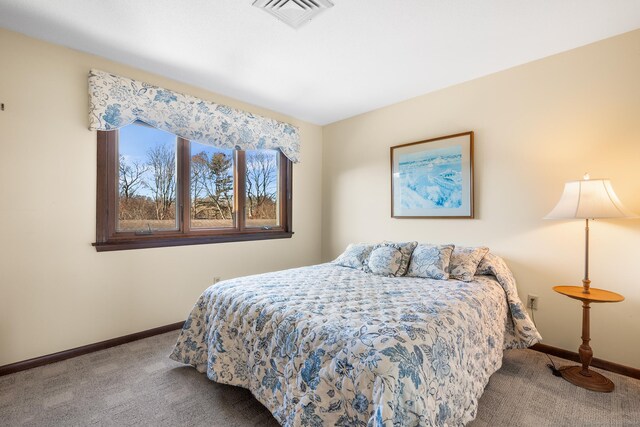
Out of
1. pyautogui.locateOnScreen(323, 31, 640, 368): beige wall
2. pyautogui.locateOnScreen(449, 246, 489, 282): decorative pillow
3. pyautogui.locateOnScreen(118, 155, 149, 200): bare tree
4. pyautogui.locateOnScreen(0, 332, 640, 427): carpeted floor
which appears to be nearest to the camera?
pyautogui.locateOnScreen(0, 332, 640, 427): carpeted floor

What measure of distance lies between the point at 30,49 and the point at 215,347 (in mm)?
2532

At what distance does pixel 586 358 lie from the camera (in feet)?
6.44

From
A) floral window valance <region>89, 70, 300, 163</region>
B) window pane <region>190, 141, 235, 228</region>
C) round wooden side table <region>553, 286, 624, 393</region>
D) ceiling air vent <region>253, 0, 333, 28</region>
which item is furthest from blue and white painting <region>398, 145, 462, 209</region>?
window pane <region>190, 141, 235, 228</region>

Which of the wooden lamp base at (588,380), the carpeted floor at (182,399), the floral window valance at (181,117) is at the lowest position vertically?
the carpeted floor at (182,399)

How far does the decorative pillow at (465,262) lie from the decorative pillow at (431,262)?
0.05 m

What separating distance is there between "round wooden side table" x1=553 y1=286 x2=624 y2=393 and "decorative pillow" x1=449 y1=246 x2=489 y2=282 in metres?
0.54

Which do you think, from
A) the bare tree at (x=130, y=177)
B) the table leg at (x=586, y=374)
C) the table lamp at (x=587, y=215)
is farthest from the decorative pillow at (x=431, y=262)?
the bare tree at (x=130, y=177)

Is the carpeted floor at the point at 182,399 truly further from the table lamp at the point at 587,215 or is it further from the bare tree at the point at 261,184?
the bare tree at the point at 261,184

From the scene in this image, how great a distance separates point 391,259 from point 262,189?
1.84 meters

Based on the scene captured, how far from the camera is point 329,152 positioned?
13.4 ft

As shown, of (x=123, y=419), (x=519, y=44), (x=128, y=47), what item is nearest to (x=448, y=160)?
(x=519, y=44)

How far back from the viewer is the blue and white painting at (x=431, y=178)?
2848mm

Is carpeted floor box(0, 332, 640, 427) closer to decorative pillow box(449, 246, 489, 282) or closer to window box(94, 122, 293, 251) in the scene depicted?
decorative pillow box(449, 246, 489, 282)

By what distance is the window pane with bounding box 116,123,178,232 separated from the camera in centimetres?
259
